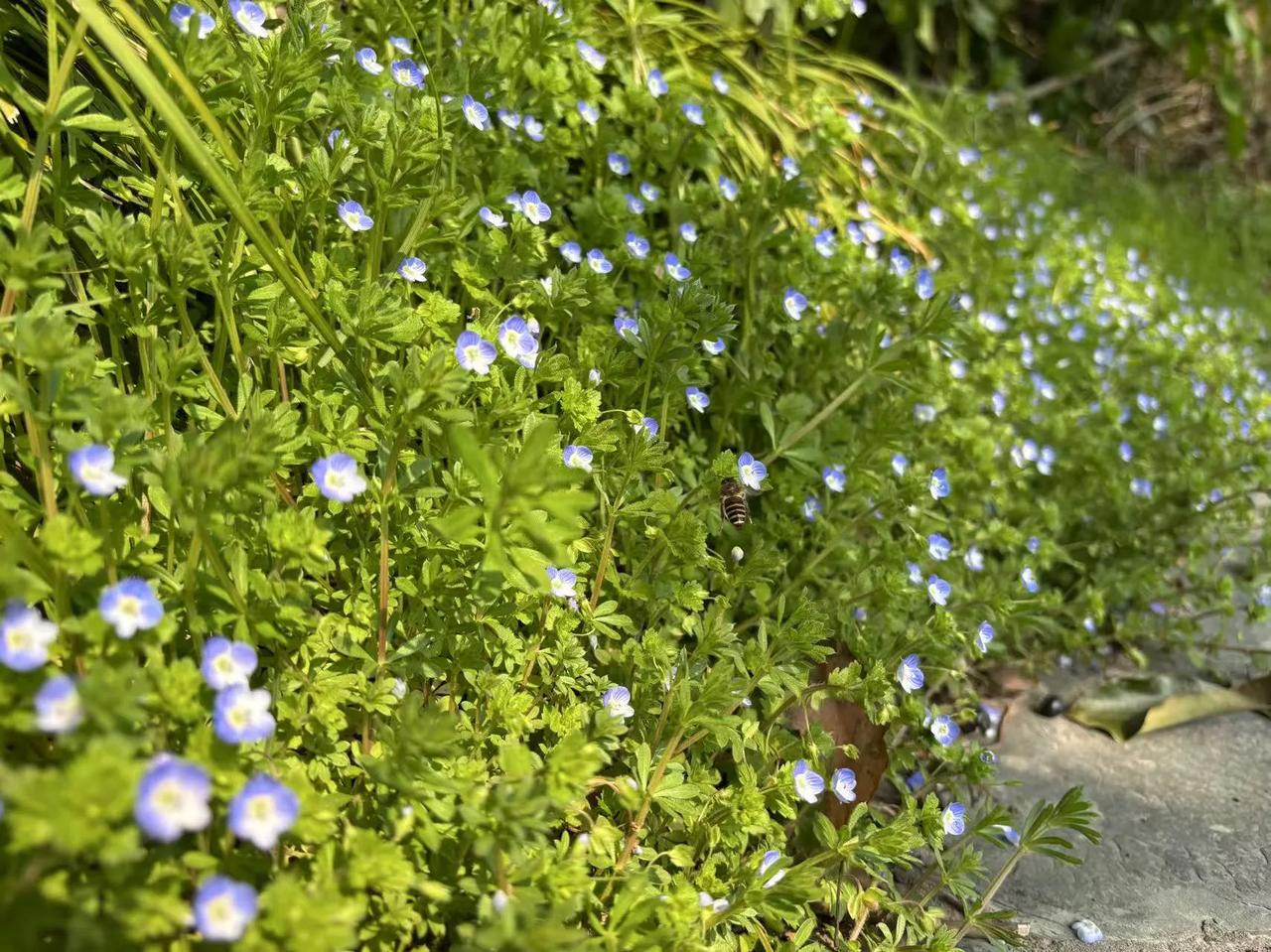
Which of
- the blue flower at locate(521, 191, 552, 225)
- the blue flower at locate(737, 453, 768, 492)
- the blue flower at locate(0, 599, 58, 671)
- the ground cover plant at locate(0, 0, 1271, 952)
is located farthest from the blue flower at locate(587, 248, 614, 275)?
the blue flower at locate(0, 599, 58, 671)

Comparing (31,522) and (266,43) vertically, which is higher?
(266,43)

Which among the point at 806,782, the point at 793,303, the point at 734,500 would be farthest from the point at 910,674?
the point at 793,303

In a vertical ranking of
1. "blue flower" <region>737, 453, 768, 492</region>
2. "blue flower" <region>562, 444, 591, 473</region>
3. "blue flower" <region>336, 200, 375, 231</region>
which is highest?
"blue flower" <region>336, 200, 375, 231</region>

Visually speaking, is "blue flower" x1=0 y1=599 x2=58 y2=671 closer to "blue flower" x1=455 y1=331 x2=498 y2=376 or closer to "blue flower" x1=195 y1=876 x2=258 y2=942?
"blue flower" x1=195 y1=876 x2=258 y2=942

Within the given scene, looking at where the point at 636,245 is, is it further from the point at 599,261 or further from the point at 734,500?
the point at 734,500

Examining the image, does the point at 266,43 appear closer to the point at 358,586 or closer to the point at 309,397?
the point at 309,397

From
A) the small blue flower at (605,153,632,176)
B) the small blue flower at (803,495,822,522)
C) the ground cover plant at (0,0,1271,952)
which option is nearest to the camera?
the ground cover plant at (0,0,1271,952)

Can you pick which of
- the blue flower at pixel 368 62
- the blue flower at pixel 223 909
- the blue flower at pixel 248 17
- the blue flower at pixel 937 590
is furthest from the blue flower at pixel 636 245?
the blue flower at pixel 223 909

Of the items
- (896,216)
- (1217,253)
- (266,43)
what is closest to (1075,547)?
(896,216)
